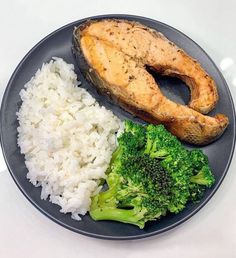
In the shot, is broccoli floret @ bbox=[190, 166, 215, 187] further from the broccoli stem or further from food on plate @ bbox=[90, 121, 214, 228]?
the broccoli stem

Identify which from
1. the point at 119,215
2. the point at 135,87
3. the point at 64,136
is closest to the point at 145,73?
the point at 135,87

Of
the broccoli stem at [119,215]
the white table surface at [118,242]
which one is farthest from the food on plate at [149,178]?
the white table surface at [118,242]

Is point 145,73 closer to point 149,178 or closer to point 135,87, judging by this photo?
point 135,87

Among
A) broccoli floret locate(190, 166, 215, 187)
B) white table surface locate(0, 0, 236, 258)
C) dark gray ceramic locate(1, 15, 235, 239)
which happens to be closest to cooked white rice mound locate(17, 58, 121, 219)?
dark gray ceramic locate(1, 15, 235, 239)

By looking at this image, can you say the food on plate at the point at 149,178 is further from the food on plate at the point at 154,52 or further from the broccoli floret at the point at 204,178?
the food on plate at the point at 154,52

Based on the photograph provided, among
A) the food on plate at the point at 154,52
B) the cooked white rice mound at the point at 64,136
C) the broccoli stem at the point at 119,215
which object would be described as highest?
the food on plate at the point at 154,52

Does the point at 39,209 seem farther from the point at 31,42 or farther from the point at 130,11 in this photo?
the point at 130,11

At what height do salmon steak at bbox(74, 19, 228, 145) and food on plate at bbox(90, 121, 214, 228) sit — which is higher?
salmon steak at bbox(74, 19, 228, 145)
